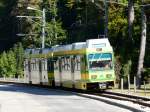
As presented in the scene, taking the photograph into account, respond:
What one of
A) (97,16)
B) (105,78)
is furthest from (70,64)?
(97,16)

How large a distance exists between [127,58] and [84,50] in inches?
527

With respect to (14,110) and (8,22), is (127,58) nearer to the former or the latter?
(14,110)

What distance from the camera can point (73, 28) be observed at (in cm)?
10206

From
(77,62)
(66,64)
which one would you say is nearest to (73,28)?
(66,64)

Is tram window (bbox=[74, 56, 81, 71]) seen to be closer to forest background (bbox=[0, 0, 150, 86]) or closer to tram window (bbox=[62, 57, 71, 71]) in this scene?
tram window (bbox=[62, 57, 71, 71])

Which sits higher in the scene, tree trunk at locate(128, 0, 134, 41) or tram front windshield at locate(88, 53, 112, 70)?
tree trunk at locate(128, 0, 134, 41)

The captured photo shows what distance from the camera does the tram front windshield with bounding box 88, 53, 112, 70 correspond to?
4031cm

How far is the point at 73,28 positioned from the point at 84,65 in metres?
61.8

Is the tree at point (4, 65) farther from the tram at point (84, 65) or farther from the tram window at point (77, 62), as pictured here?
the tram window at point (77, 62)

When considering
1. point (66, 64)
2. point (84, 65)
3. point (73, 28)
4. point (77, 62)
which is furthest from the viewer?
point (73, 28)

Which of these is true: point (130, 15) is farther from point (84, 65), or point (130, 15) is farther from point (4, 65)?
point (4, 65)

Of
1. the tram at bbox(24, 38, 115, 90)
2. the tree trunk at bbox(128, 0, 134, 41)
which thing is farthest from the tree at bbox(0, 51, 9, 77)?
the tram at bbox(24, 38, 115, 90)

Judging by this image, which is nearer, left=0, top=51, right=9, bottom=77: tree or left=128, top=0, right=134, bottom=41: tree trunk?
left=128, top=0, right=134, bottom=41: tree trunk

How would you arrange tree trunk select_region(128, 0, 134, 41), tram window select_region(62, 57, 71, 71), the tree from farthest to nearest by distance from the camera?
the tree
tree trunk select_region(128, 0, 134, 41)
tram window select_region(62, 57, 71, 71)
